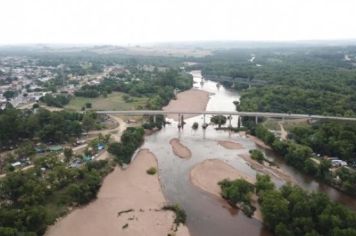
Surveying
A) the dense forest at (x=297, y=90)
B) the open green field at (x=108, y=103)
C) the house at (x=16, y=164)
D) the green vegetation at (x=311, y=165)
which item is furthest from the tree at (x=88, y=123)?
the dense forest at (x=297, y=90)

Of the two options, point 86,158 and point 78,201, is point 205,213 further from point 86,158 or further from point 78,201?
point 86,158

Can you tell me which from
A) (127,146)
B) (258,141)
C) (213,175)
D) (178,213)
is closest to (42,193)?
(178,213)

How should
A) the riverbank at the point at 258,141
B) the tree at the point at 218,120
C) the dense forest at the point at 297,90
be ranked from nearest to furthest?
1. the riverbank at the point at 258,141
2. the tree at the point at 218,120
3. the dense forest at the point at 297,90

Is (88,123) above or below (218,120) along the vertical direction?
above

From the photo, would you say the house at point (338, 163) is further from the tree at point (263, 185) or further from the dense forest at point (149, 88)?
the dense forest at point (149, 88)

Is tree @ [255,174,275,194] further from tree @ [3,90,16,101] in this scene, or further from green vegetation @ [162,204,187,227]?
tree @ [3,90,16,101]

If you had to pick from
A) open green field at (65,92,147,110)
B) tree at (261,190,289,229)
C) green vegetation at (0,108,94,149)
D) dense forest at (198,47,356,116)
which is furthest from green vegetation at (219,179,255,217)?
open green field at (65,92,147,110)

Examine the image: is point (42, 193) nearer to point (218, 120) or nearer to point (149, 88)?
point (218, 120)
